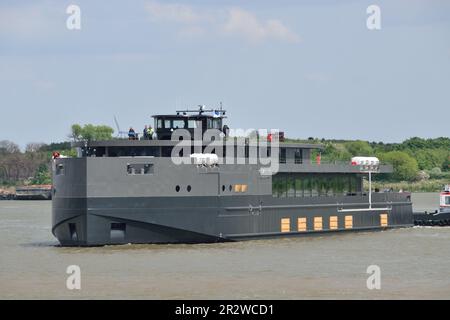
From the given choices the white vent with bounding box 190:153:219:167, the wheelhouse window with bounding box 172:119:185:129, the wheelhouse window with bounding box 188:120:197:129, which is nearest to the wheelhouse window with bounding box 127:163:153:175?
the white vent with bounding box 190:153:219:167

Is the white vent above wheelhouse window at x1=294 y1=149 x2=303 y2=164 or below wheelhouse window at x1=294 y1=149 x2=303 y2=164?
below

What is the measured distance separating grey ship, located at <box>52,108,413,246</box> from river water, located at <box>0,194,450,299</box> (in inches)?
27.2

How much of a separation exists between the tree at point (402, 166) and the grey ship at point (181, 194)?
92.5 meters

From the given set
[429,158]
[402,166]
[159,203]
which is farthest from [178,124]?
[429,158]

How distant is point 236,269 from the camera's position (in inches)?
1654

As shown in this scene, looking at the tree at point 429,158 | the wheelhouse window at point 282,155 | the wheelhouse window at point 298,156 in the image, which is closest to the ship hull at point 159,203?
the wheelhouse window at point 282,155

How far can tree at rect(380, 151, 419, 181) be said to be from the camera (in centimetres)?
15038

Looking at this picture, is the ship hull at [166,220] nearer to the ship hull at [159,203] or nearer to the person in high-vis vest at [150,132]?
the ship hull at [159,203]

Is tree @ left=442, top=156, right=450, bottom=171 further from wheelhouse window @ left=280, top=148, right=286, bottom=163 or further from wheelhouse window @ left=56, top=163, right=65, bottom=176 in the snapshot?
wheelhouse window @ left=56, top=163, right=65, bottom=176

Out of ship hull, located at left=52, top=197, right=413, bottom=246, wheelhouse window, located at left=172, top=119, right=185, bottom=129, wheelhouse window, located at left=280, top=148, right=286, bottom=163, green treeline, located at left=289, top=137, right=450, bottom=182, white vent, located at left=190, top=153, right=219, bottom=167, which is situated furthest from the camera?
green treeline, located at left=289, top=137, right=450, bottom=182

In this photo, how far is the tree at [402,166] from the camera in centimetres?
15038

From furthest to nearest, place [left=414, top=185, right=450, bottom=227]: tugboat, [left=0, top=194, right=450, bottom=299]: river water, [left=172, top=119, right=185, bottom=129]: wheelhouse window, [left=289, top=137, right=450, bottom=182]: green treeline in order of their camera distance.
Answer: [left=289, top=137, right=450, bottom=182]: green treeline, [left=414, top=185, right=450, bottom=227]: tugboat, [left=172, top=119, right=185, bottom=129]: wheelhouse window, [left=0, top=194, right=450, bottom=299]: river water

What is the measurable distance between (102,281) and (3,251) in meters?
12.2

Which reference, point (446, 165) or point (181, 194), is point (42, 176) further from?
point (181, 194)
